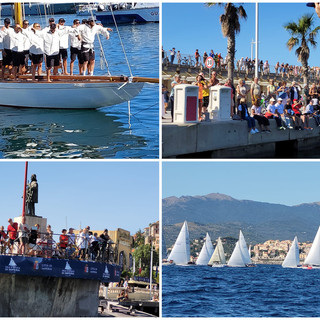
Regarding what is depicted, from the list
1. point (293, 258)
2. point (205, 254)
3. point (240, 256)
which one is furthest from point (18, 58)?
point (293, 258)

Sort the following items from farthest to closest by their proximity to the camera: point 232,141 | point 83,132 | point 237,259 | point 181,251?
point 237,259, point 181,251, point 83,132, point 232,141

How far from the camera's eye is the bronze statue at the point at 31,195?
22516mm

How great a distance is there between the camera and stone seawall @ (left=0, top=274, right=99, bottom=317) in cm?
1942

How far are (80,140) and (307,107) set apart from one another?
835 cm

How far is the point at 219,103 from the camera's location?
22.8 metres

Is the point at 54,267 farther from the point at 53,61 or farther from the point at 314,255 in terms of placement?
the point at 314,255

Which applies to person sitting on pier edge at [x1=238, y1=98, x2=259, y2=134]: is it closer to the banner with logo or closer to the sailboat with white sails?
the sailboat with white sails

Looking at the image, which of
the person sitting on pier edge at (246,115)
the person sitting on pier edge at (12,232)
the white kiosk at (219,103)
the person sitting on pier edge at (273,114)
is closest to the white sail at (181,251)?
the person sitting on pier edge at (273,114)

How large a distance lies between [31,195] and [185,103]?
5.58 meters

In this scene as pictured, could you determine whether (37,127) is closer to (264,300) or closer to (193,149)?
(193,149)

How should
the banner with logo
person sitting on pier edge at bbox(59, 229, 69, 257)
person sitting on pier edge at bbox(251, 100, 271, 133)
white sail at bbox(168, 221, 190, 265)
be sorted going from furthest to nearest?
white sail at bbox(168, 221, 190, 265)
person sitting on pier edge at bbox(251, 100, 271, 133)
person sitting on pier edge at bbox(59, 229, 69, 257)
the banner with logo

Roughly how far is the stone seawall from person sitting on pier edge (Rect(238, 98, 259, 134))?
710 cm

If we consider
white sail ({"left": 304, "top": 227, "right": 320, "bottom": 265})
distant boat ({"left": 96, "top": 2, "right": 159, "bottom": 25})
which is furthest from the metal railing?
white sail ({"left": 304, "top": 227, "right": 320, "bottom": 265})

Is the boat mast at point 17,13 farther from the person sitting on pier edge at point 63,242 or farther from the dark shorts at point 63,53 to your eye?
the person sitting on pier edge at point 63,242
